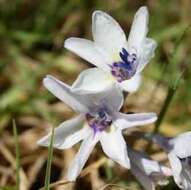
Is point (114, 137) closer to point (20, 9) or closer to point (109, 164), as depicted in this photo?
point (109, 164)

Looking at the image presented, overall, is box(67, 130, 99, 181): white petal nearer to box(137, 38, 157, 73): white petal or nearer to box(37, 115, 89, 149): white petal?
box(37, 115, 89, 149): white petal

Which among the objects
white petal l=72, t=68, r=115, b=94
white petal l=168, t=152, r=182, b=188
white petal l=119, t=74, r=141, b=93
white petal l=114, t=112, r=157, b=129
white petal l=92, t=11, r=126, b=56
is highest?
white petal l=92, t=11, r=126, b=56

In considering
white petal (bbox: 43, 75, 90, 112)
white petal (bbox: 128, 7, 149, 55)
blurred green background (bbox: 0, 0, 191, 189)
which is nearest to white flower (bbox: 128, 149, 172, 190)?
white petal (bbox: 43, 75, 90, 112)

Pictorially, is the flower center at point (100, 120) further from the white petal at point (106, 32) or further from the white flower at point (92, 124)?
the white petal at point (106, 32)

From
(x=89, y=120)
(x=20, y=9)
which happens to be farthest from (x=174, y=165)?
(x=20, y=9)

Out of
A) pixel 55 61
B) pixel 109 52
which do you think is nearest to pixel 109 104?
pixel 109 52

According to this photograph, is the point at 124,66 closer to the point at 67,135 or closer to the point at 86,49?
the point at 86,49
